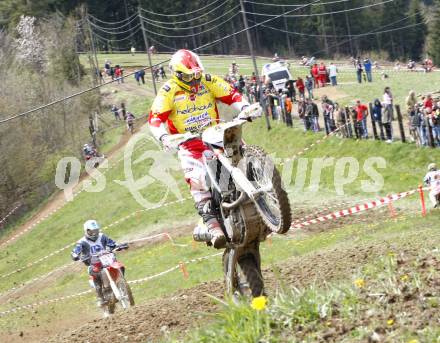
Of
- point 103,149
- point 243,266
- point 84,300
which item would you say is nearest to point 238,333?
point 243,266

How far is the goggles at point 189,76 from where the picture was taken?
8875 mm

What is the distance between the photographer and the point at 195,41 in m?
86.2

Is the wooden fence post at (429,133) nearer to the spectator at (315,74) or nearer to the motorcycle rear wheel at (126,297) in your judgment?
the motorcycle rear wheel at (126,297)

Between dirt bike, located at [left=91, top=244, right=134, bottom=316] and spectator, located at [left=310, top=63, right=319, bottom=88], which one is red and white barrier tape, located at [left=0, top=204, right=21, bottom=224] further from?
dirt bike, located at [left=91, top=244, right=134, bottom=316]

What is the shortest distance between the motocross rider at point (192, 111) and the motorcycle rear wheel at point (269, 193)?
2.49ft

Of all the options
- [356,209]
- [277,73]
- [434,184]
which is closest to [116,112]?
[277,73]

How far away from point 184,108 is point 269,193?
182 cm

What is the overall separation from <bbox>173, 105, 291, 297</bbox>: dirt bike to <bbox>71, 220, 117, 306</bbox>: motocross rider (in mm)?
5565

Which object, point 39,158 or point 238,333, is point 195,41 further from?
point 238,333

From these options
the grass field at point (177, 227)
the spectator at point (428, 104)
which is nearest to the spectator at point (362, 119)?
the grass field at point (177, 227)

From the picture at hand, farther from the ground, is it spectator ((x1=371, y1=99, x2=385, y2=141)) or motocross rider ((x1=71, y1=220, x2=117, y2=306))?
spectator ((x1=371, y1=99, x2=385, y2=141))

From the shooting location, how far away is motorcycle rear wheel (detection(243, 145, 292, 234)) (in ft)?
24.7

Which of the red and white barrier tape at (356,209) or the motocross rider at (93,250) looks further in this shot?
the red and white barrier tape at (356,209)

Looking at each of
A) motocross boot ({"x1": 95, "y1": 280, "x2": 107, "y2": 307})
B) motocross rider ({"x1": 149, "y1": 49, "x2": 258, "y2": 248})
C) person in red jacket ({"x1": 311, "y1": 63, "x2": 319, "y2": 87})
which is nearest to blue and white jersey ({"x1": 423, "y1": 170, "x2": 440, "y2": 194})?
motocross boot ({"x1": 95, "y1": 280, "x2": 107, "y2": 307})
